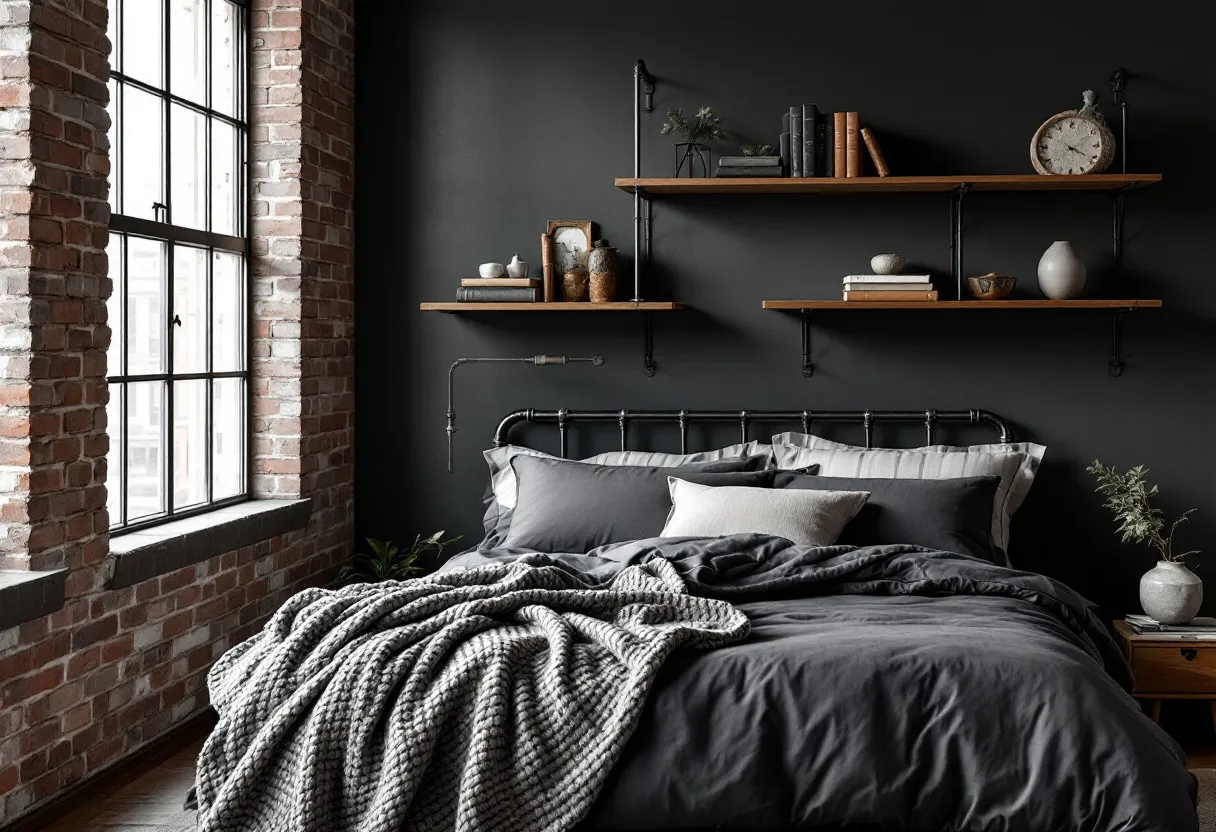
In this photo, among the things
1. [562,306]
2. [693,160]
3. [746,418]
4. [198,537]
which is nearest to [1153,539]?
[746,418]

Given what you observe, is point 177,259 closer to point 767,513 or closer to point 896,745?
point 767,513

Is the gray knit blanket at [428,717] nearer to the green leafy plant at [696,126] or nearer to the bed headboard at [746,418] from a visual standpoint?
the bed headboard at [746,418]

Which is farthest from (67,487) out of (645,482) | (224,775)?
(645,482)

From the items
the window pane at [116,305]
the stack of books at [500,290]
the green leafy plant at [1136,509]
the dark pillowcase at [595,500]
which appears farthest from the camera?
the stack of books at [500,290]

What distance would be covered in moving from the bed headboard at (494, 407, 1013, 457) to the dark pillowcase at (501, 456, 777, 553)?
39 cm

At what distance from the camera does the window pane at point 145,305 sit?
381 cm

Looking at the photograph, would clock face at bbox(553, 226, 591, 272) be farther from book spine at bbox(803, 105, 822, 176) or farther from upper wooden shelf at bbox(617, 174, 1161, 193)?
book spine at bbox(803, 105, 822, 176)

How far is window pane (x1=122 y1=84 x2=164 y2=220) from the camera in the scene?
12.4ft

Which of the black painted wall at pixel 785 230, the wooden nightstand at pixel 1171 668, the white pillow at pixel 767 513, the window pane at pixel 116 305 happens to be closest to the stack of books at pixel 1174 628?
the wooden nightstand at pixel 1171 668

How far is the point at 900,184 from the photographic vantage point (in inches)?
179

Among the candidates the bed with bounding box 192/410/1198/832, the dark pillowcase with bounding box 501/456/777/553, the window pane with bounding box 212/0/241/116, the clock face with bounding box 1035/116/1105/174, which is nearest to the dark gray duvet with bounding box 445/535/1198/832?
the bed with bounding box 192/410/1198/832

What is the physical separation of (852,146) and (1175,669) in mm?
2220

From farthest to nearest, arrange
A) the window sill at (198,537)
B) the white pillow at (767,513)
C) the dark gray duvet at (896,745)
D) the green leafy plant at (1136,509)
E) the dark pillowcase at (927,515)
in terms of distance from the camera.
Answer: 1. the green leafy plant at (1136,509)
2. the dark pillowcase at (927,515)
3. the white pillow at (767,513)
4. the window sill at (198,537)
5. the dark gray duvet at (896,745)

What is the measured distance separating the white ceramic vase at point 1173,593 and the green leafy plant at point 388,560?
2.72 meters
